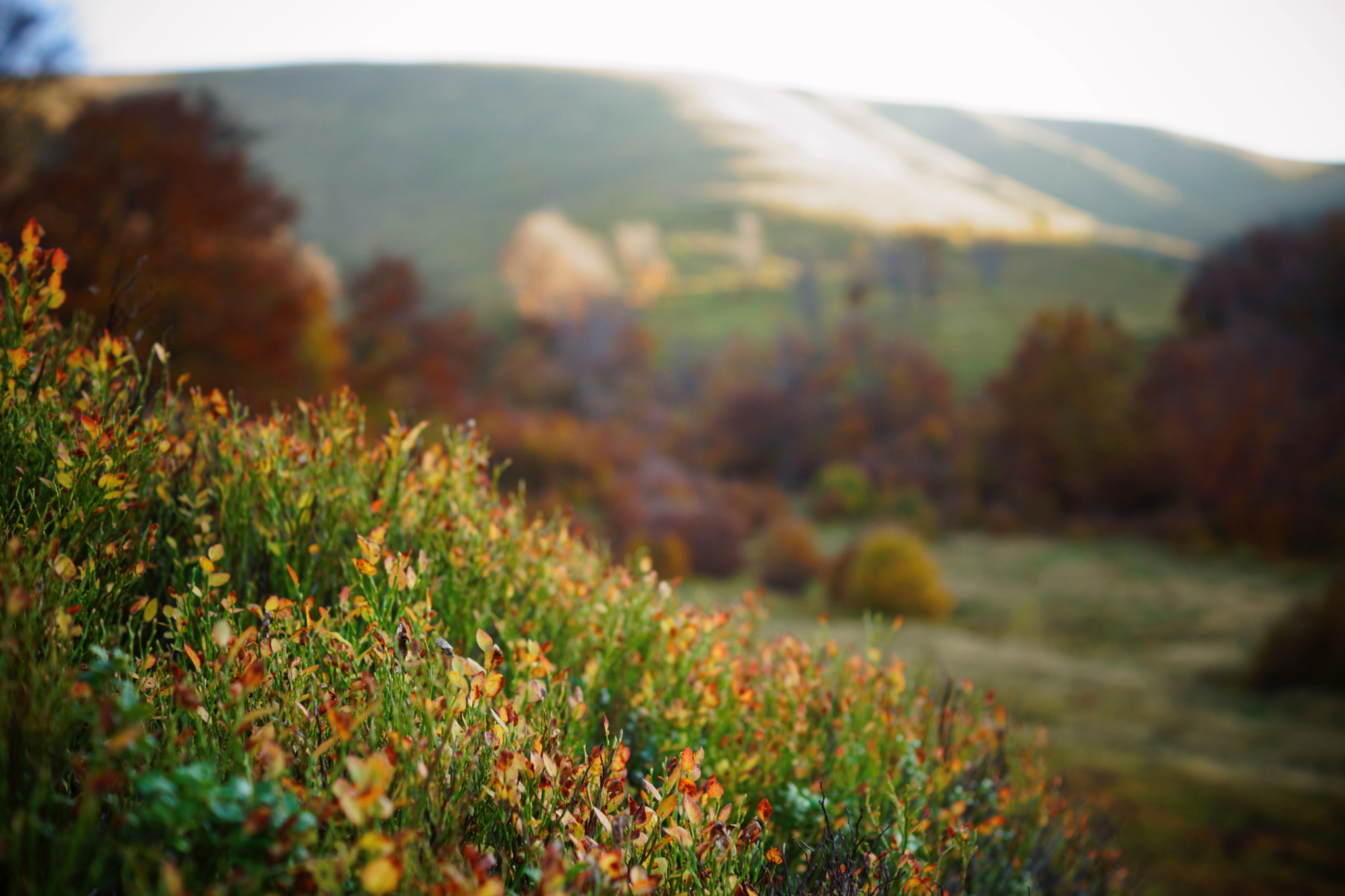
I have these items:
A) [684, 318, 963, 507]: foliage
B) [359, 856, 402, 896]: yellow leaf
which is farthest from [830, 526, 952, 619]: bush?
[359, 856, 402, 896]: yellow leaf

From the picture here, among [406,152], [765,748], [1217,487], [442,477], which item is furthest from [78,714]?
[406,152]

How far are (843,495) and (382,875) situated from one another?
20.7m

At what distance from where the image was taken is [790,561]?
49.5 feet

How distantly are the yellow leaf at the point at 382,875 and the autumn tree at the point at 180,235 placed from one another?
8.76 meters

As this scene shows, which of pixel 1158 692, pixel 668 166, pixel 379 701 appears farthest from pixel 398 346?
pixel 668 166

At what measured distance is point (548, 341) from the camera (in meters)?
36.3

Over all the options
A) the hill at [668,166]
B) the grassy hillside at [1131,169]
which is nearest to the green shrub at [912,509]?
the hill at [668,166]

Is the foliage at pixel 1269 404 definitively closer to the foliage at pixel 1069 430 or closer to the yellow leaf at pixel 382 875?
the foliage at pixel 1069 430

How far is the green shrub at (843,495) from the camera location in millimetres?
20906

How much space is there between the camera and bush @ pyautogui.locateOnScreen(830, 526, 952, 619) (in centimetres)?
1284

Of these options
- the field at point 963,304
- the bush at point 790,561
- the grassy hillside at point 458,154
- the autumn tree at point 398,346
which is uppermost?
the grassy hillside at point 458,154

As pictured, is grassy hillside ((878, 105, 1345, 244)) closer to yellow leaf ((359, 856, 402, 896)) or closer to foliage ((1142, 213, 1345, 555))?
foliage ((1142, 213, 1345, 555))

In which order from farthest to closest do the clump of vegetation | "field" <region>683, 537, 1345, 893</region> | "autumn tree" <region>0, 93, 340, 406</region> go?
the clump of vegetation
"autumn tree" <region>0, 93, 340, 406</region>
"field" <region>683, 537, 1345, 893</region>

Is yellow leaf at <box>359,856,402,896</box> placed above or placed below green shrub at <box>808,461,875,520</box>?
above
